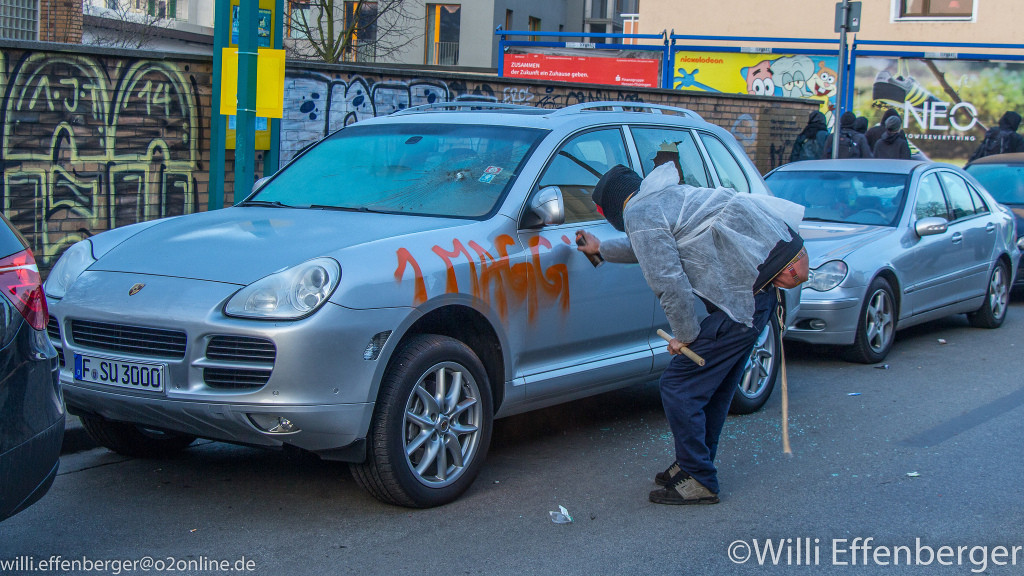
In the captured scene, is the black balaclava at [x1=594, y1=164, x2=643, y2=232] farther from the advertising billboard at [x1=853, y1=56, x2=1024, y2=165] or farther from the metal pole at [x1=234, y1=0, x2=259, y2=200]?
the advertising billboard at [x1=853, y1=56, x2=1024, y2=165]

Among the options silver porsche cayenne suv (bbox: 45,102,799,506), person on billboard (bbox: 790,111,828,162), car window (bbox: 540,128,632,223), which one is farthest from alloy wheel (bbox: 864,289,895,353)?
person on billboard (bbox: 790,111,828,162)

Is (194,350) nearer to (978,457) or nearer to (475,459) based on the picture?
(475,459)

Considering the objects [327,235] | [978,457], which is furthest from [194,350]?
[978,457]

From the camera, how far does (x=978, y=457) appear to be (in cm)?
539

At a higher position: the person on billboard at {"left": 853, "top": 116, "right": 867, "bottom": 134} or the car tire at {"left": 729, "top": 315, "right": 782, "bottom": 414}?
the person on billboard at {"left": 853, "top": 116, "right": 867, "bottom": 134}

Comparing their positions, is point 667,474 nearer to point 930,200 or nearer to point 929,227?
point 929,227

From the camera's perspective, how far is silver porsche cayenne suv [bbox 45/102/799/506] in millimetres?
3924

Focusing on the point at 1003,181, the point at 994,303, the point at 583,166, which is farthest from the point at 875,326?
the point at 1003,181

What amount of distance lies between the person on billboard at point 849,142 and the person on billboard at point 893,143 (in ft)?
0.66

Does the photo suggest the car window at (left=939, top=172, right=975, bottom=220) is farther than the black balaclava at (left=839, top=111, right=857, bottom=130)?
No

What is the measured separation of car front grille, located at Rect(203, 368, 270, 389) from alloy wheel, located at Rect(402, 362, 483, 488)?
2.02 feet

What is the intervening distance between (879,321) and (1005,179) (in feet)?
16.6

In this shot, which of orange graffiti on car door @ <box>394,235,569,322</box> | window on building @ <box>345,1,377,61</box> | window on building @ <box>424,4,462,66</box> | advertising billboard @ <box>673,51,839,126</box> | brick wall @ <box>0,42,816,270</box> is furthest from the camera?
window on building @ <box>424,4,462,66</box>

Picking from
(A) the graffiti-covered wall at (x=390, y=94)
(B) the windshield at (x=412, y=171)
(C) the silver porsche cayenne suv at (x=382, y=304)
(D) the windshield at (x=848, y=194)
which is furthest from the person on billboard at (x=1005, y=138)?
(B) the windshield at (x=412, y=171)
